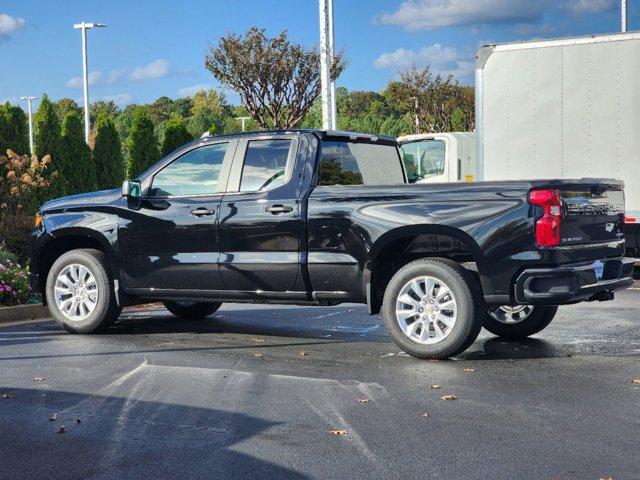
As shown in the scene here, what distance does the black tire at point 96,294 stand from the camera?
33.8 ft

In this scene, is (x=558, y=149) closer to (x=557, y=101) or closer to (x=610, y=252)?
(x=557, y=101)

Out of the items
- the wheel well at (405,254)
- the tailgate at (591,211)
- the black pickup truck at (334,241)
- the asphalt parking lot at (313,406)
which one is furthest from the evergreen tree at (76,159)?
the tailgate at (591,211)

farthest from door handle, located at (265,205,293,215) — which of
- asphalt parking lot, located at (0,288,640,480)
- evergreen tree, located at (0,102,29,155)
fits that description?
A: evergreen tree, located at (0,102,29,155)

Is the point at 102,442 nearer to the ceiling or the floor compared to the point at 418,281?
nearer to the floor

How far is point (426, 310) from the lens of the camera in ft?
28.3

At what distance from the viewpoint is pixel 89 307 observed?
1042 centimetres

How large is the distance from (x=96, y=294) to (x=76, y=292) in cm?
26

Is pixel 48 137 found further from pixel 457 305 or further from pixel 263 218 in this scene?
pixel 457 305

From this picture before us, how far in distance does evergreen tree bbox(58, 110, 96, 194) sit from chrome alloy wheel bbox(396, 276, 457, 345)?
54.2 feet

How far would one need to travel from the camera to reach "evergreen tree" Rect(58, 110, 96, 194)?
948 inches

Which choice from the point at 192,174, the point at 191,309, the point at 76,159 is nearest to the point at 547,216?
the point at 192,174

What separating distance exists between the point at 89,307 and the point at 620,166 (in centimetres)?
845

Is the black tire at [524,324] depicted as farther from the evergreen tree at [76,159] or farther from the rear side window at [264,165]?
the evergreen tree at [76,159]

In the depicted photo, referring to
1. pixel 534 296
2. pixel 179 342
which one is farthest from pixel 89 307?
pixel 534 296
